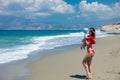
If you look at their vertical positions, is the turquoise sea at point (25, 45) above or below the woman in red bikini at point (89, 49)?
below

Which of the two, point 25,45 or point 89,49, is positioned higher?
point 89,49

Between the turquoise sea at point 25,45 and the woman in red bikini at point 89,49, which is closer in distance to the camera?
the woman in red bikini at point 89,49

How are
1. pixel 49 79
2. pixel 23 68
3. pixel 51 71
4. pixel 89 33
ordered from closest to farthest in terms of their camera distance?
pixel 89 33 < pixel 49 79 < pixel 51 71 < pixel 23 68

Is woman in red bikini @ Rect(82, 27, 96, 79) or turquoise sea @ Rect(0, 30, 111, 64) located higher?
woman in red bikini @ Rect(82, 27, 96, 79)

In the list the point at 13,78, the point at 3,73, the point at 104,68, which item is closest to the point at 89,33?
the point at 104,68

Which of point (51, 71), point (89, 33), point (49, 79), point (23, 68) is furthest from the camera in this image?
point (23, 68)

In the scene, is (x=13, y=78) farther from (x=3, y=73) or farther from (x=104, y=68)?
(x=104, y=68)

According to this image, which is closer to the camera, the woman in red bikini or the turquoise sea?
the woman in red bikini

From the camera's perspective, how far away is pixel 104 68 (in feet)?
34.9

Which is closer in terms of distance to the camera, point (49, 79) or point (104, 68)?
point (49, 79)

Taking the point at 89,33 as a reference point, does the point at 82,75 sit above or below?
below

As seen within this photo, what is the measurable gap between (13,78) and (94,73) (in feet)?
10.1

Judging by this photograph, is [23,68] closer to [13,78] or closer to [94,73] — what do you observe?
[13,78]

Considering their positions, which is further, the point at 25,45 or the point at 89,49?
the point at 25,45
